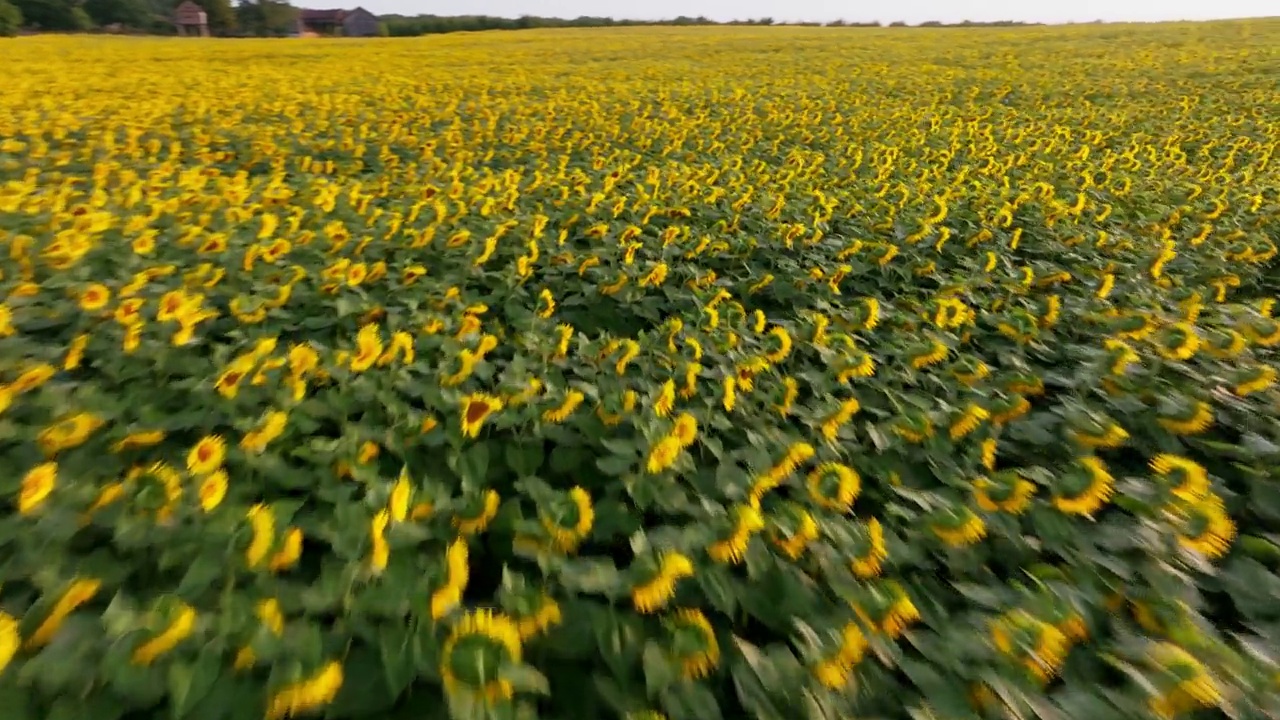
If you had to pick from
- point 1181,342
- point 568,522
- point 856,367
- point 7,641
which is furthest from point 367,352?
point 1181,342

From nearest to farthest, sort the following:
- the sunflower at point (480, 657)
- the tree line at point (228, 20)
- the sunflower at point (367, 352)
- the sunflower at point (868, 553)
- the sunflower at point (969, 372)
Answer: the sunflower at point (480, 657) < the sunflower at point (868, 553) < the sunflower at point (367, 352) < the sunflower at point (969, 372) < the tree line at point (228, 20)

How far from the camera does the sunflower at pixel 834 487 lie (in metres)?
1.49

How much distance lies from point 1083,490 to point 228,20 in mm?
44598

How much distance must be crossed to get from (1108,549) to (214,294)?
268 centimetres

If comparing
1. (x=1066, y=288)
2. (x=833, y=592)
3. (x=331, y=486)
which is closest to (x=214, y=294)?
(x=331, y=486)

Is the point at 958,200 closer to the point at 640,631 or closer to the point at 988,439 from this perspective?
the point at 988,439

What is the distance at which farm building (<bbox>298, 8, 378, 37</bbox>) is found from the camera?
3731 centimetres

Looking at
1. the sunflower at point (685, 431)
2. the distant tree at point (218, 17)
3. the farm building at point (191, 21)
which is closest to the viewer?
the sunflower at point (685, 431)

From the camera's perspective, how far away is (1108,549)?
4.53 feet

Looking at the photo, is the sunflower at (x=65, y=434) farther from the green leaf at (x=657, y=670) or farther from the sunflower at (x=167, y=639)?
the green leaf at (x=657, y=670)

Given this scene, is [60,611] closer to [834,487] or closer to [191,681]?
[191,681]

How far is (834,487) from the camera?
1.50 m

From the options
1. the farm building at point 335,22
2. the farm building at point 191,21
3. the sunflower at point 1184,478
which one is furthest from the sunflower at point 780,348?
the farm building at point 335,22

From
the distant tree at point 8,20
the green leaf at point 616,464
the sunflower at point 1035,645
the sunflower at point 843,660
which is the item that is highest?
the distant tree at point 8,20
